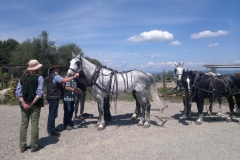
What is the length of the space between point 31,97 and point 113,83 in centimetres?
261

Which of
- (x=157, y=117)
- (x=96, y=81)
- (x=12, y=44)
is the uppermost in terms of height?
(x=12, y=44)

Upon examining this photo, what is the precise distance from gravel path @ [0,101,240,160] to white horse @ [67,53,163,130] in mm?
621

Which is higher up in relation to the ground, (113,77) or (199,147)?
(113,77)

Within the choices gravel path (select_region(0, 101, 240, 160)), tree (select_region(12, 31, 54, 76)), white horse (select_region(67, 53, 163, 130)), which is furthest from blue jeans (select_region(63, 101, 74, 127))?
tree (select_region(12, 31, 54, 76))

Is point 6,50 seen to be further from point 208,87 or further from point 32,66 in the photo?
point 208,87

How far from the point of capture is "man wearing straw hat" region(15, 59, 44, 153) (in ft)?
13.5

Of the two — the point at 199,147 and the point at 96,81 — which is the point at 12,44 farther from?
the point at 199,147

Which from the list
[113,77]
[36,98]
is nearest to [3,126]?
[36,98]

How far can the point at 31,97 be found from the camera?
4129 mm

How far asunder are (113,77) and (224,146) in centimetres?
354

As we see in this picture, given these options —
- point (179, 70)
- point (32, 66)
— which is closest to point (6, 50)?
point (32, 66)

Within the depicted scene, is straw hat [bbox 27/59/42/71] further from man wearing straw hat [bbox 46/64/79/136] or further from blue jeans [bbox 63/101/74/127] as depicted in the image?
blue jeans [bbox 63/101/74/127]

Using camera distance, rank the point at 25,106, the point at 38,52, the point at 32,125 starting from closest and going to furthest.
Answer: the point at 25,106
the point at 32,125
the point at 38,52

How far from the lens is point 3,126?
6.33 metres
